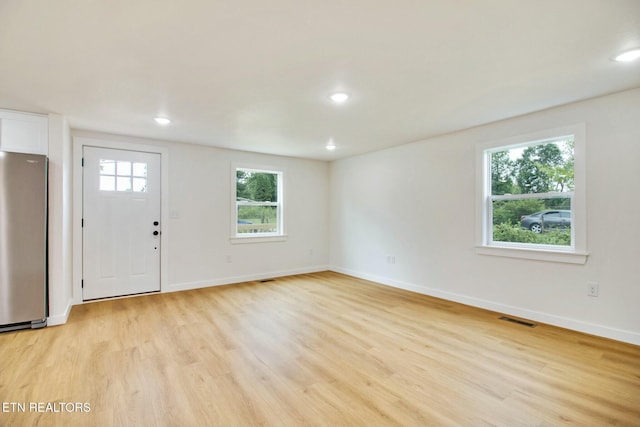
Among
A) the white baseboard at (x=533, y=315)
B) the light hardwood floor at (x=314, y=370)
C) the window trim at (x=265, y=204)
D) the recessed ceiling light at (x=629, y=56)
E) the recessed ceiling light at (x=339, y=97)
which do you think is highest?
the recessed ceiling light at (x=629, y=56)

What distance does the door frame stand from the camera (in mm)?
4082

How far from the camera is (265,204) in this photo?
5.80m

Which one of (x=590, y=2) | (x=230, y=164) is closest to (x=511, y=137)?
(x=590, y=2)

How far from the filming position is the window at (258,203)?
18.1ft

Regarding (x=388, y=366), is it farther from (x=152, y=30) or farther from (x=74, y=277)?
(x=74, y=277)

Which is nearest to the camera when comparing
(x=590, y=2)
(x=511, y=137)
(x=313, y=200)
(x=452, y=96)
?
(x=590, y=2)

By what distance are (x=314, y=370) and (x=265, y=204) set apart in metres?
3.82

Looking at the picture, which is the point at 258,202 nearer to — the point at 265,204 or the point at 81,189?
the point at 265,204

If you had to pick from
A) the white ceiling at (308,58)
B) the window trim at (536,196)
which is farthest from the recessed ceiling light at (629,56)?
the window trim at (536,196)

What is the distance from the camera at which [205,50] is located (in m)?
2.09

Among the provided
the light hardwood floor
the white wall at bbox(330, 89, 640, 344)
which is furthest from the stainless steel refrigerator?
the white wall at bbox(330, 89, 640, 344)

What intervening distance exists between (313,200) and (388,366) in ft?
13.9

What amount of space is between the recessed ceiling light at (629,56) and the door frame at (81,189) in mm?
5170

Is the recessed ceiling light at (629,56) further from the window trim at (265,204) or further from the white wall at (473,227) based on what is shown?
the window trim at (265,204)
